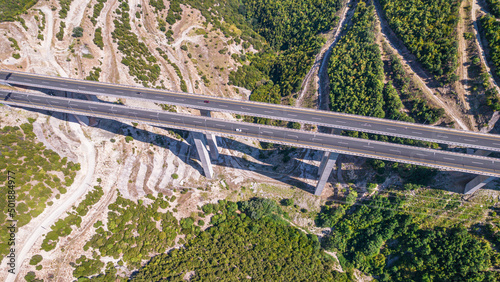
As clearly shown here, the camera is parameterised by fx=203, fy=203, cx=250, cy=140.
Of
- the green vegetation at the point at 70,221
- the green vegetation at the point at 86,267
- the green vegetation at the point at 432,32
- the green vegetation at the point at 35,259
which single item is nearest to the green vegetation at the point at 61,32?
the green vegetation at the point at 70,221

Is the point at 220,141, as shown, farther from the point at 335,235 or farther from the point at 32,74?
the point at 32,74

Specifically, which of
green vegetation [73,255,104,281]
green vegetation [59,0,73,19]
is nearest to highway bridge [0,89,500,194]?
green vegetation [73,255,104,281]

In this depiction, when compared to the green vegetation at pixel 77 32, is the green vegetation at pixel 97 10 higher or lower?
higher

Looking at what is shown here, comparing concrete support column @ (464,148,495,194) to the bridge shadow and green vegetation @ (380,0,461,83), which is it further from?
the bridge shadow

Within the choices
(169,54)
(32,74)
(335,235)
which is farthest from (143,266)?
(169,54)

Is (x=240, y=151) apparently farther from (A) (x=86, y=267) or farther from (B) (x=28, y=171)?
(B) (x=28, y=171)

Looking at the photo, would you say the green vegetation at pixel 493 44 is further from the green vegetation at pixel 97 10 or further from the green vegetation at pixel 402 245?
the green vegetation at pixel 97 10
